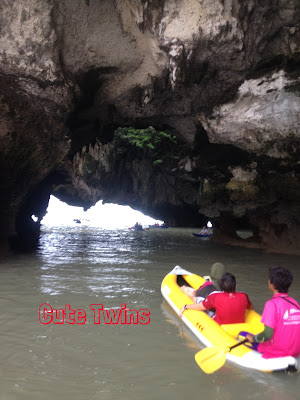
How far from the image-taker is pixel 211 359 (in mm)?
3029

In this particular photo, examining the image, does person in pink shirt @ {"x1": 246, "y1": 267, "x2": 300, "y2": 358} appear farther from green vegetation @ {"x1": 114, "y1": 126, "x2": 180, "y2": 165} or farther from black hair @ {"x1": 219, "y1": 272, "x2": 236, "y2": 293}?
green vegetation @ {"x1": 114, "y1": 126, "x2": 180, "y2": 165}

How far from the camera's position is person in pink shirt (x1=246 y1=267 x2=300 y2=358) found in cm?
296

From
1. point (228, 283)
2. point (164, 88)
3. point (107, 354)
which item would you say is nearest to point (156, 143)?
point (164, 88)

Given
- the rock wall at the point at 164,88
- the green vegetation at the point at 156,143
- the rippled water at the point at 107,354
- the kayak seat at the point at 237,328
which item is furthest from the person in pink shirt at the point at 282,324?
the green vegetation at the point at 156,143

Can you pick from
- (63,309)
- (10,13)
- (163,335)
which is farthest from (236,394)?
(10,13)

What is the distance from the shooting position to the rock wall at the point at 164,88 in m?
7.48

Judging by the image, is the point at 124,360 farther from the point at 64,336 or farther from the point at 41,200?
the point at 41,200

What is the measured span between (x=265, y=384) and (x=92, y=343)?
74.1 inches

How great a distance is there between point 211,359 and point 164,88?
26.7 ft

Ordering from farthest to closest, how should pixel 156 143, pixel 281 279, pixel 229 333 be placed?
1. pixel 156 143
2. pixel 229 333
3. pixel 281 279

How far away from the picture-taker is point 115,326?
429 cm

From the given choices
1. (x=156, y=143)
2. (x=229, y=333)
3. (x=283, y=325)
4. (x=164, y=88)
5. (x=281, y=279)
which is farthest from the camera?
(x=156, y=143)

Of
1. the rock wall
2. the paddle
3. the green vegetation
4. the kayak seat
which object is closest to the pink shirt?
the paddle

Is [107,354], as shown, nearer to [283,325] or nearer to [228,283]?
[228,283]
